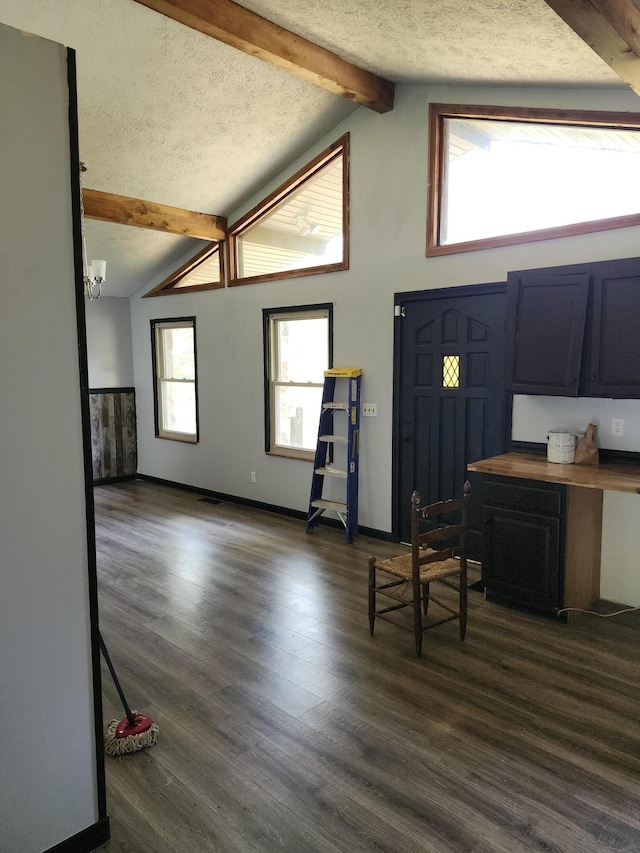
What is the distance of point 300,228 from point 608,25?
3.68 m

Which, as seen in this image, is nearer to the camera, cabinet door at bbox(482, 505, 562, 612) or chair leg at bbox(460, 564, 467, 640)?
chair leg at bbox(460, 564, 467, 640)

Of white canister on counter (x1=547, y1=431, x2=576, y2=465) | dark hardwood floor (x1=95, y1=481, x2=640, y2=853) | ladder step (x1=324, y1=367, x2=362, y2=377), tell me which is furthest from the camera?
ladder step (x1=324, y1=367, x2=362, y2=377)

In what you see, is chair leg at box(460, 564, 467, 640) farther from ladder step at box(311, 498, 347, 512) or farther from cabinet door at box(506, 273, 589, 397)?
ladder step at box(311, 498, 347, 512)

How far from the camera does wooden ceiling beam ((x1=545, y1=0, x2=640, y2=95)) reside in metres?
1.86

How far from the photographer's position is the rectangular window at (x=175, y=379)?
675 centimetres

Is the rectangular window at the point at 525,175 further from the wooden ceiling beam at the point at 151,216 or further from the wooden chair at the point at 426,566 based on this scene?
the wooden ceiling beam at the point at 151,216

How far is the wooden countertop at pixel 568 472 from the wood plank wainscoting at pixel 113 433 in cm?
525

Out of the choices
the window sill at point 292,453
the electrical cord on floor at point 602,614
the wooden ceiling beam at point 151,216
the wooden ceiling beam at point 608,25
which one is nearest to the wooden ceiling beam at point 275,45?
the wooden ceiling beam at point 151,216

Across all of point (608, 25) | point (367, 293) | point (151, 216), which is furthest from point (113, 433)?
point (608, 25)

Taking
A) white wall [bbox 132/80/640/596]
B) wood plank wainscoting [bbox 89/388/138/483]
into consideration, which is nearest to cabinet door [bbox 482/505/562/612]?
white wall [bbox 132/80/640/596]

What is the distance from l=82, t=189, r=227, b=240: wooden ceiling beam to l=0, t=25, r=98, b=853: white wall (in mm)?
3542

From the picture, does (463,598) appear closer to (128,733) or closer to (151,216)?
(128,733)

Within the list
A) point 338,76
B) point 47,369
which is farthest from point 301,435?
point 47,369

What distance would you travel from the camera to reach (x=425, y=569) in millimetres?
3023
